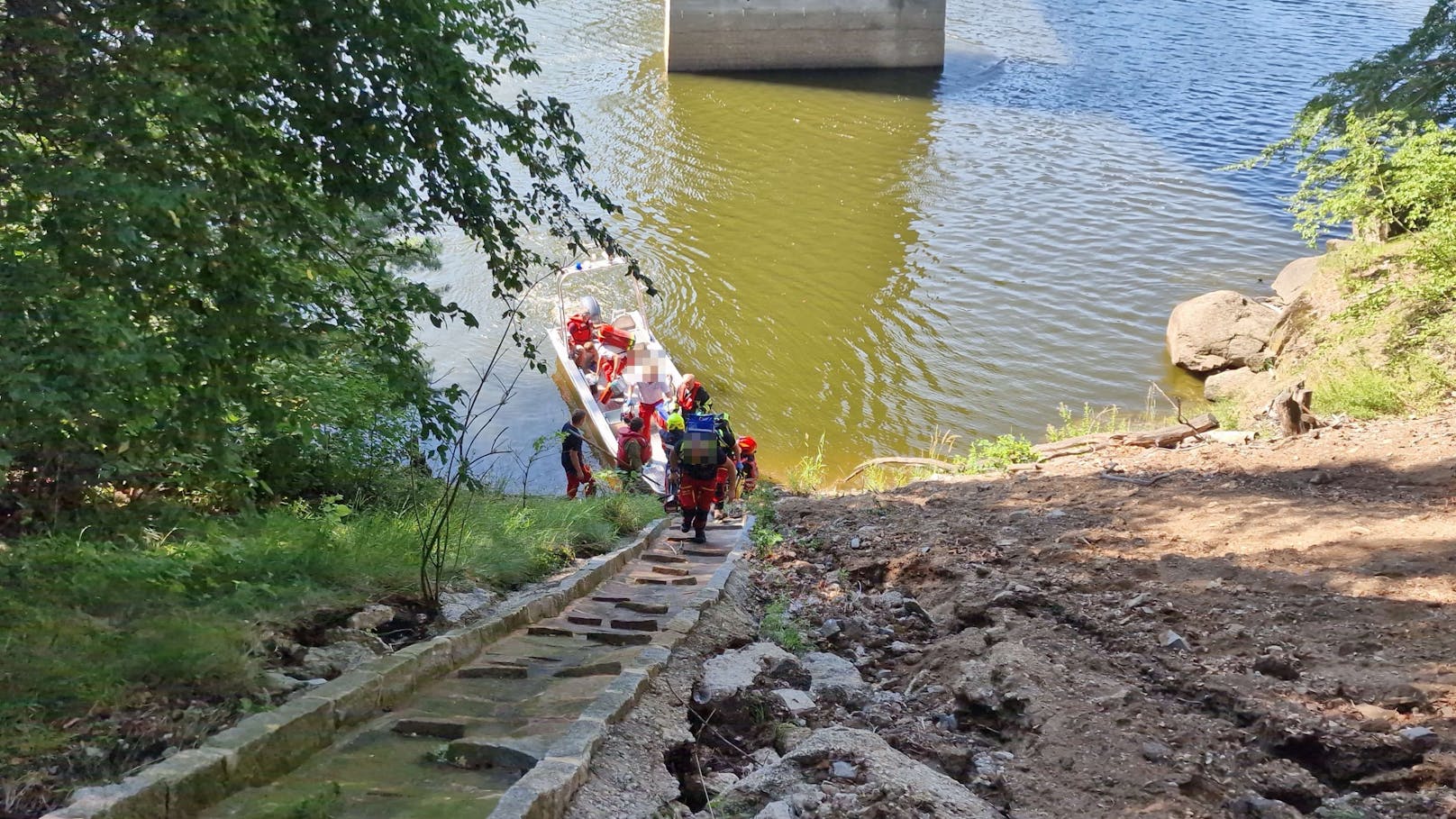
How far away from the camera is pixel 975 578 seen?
732cm

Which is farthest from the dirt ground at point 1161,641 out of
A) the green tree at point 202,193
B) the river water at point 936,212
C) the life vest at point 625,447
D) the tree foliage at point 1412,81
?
the river water at point 936,212

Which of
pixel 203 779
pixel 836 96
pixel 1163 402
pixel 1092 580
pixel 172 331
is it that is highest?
pixel 836 96

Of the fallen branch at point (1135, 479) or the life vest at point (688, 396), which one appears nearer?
the fallen branch at point (1135, 479)

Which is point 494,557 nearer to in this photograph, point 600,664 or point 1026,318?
point 600,664

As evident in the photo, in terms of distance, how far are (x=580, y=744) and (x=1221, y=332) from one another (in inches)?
683

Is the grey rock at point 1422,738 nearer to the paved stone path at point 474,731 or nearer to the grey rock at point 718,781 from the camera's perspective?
the grey rock at point 718,781

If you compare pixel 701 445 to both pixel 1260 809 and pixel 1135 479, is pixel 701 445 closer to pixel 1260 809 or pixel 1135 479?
pixel 1135 479

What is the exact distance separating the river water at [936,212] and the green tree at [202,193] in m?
8.17

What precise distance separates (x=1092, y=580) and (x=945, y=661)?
153 cm

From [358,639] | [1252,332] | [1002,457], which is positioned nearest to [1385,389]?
[1002,457]

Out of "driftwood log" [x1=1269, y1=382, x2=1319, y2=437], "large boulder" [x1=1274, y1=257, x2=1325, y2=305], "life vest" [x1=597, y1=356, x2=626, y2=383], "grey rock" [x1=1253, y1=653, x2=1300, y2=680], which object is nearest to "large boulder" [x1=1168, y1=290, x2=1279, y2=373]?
"large boulder" [x1=1274, y1=257, x2=1325, y2=305]

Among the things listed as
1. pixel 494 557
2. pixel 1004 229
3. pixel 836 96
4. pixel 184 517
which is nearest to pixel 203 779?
pixel 184 517

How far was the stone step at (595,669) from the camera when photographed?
5434 mm

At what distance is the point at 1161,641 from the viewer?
580 cm
